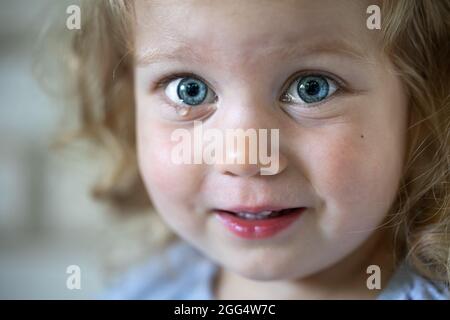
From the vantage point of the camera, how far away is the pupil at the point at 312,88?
1.63 feet

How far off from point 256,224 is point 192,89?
0.41 feet

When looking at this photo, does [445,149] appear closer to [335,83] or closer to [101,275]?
[335,83]

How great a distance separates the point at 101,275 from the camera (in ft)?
2.64

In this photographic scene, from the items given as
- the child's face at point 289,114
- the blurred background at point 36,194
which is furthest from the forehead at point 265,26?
the blurred background at point 36,194

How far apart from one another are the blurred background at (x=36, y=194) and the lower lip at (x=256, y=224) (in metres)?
0.21

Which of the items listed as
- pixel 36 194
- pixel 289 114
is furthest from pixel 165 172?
pixel 36 194

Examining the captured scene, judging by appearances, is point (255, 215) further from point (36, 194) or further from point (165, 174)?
point (36, 194)

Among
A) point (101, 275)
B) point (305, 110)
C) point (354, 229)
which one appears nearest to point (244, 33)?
point (305, 110)

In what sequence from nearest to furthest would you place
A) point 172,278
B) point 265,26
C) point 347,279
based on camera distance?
point 265,26
point 347,279
point 172,278

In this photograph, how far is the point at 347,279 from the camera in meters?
0.59

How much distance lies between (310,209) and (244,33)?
153mm

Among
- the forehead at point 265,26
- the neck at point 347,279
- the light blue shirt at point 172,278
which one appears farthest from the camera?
the light blue shirt at point 172,278

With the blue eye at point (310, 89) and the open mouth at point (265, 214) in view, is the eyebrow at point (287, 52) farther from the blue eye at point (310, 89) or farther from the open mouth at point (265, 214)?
the open mouth at point (265, 214)
